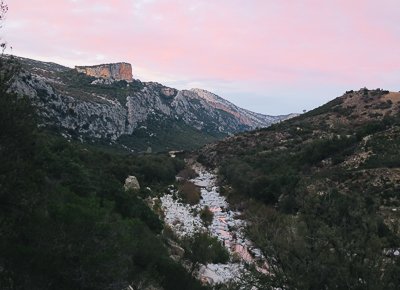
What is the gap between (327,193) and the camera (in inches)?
674

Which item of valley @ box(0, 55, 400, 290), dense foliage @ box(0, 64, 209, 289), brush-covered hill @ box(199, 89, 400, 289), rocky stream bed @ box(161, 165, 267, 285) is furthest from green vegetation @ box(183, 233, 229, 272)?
dense foliage @ box(0, 64, 209, 289)

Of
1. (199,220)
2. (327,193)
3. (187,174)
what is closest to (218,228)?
(199,220)

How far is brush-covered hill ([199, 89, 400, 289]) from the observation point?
12500mm

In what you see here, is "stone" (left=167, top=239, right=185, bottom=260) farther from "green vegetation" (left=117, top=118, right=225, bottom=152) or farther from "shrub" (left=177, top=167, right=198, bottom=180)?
"green vegetation" (left=117, top=118, right=225, bottom=152)

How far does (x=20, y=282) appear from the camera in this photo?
10977 mm

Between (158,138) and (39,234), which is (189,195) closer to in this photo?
(39,234)

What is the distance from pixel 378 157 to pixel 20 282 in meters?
40.9

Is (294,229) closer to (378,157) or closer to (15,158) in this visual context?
(15,158)

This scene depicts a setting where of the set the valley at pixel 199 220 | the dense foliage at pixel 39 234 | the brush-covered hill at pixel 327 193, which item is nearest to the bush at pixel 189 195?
the valley at pixel 199 220

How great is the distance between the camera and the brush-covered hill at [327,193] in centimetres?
1250

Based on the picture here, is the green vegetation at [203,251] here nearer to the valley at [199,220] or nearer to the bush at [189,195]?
the valley at [199,220]

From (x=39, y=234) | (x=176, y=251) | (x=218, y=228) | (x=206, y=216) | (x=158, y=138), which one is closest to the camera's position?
(x=39, y=234)

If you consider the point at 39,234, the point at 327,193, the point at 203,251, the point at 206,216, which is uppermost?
the point at 327,193

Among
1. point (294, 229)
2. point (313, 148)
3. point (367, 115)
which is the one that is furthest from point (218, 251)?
point (367, 115)
